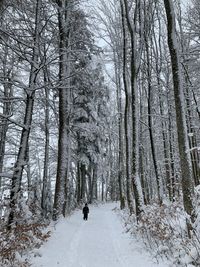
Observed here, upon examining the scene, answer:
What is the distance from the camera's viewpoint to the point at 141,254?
788cm

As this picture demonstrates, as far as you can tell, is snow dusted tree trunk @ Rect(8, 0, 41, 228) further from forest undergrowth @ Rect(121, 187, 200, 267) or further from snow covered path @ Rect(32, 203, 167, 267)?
forest undergrowth @ Rect(121, 187, 200, 267)

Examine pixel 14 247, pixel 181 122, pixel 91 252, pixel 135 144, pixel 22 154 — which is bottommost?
pixel 91 252

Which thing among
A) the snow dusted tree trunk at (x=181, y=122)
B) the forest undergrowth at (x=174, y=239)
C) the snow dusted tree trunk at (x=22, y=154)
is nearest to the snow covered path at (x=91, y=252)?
the forest undergrowth at (x=174, y=239)

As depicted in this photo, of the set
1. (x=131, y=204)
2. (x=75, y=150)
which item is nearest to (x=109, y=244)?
(x=131, y=204)

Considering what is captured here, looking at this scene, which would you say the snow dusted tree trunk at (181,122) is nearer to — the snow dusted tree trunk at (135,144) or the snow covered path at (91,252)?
the snow covered path at (91,252)

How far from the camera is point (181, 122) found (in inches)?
296

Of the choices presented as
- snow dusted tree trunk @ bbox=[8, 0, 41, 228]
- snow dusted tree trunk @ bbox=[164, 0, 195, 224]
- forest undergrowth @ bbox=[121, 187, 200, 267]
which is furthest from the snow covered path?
snow dusted tree trunk @ bbox=[164, 0, 195, 224]

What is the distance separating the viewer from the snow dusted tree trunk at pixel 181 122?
6.99 meters

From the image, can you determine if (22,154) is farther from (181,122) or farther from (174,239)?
(174,239)

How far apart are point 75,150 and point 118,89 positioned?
302 inches

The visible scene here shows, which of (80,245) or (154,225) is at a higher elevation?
(154,225)

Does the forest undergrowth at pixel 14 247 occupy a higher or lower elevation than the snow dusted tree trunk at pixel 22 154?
lower

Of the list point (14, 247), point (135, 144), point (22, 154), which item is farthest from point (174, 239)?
point (135, 144)

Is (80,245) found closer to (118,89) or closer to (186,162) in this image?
(186,162)
